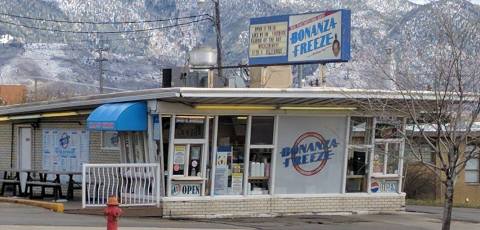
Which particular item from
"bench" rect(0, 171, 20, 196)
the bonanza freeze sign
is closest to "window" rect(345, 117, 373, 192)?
the bonanza freeze sign

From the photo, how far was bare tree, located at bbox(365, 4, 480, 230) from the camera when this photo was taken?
13.0m

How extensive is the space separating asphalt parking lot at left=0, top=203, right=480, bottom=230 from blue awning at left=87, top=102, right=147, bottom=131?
1.97 m

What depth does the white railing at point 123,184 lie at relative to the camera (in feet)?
59.1

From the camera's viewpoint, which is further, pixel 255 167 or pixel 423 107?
pixel 255 167

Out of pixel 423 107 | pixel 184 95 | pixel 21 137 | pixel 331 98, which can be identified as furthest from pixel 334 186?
pixel 21 137

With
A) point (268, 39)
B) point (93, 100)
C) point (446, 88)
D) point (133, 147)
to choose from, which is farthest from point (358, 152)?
point (446, 88)

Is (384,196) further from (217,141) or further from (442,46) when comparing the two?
(442,46)

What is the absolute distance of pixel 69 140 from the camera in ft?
73.6

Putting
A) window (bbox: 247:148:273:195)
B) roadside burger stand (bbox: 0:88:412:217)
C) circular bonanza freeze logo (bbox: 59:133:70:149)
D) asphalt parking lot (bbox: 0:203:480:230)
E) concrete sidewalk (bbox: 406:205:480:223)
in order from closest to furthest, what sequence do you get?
asphalt parking lot (bbox: 0:203:480:230), roadside burger stand (bbox: 0:88:412:217), window (bbox: 247:148:273:195), concrete sidewalk (bbox: 406:205:480:223), circular bonanza freeze logo (bbox: 59:133:70:149)

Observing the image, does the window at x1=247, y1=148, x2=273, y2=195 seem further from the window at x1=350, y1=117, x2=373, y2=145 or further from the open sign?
the window at x1=350, y1=117, x2=373, y2=145

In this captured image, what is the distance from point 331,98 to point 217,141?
2.77 metres

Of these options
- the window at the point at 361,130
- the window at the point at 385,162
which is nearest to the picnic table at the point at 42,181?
the window at the point at 361,130

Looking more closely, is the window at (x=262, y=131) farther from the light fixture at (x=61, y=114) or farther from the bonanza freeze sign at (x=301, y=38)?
the light fixture at (x=61, y=114)

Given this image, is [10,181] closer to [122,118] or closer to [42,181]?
[42,181]
